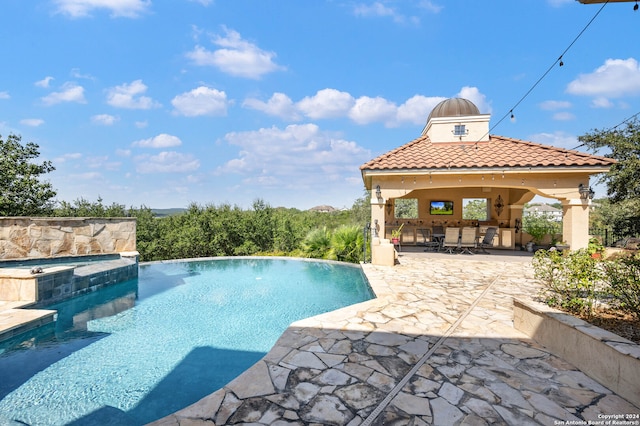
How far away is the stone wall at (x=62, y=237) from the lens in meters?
8.07

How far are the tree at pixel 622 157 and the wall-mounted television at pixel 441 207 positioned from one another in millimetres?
7926

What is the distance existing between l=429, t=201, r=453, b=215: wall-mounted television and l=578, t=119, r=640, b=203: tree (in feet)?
26.0

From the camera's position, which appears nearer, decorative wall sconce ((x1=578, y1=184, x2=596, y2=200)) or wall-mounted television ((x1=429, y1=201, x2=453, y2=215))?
decorative wall sconce ((x1=578, y1=184, x2=596, y2=200))

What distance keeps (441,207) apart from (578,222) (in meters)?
6.20

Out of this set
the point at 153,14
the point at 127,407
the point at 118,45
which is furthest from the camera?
the point at 118,45

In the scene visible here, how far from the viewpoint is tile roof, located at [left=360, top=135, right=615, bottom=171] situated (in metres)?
9.39

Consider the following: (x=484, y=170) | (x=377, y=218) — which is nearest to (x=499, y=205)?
(x=484, y=170)

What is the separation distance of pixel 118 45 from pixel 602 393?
14.7 m

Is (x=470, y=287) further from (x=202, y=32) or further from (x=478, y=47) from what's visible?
(x=202, y=32)

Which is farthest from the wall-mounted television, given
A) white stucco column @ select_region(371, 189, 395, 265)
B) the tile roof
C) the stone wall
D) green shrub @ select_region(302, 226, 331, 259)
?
the stone wall

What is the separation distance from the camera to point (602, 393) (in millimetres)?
2762

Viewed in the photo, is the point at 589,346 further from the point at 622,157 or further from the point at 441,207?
the point at 622,157

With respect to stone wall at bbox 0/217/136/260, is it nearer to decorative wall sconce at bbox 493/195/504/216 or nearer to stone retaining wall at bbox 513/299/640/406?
stone retaining wall at bbox 513/299/640/406

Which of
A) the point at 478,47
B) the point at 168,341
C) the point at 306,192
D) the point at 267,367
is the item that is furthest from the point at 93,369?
the point at 306,192
